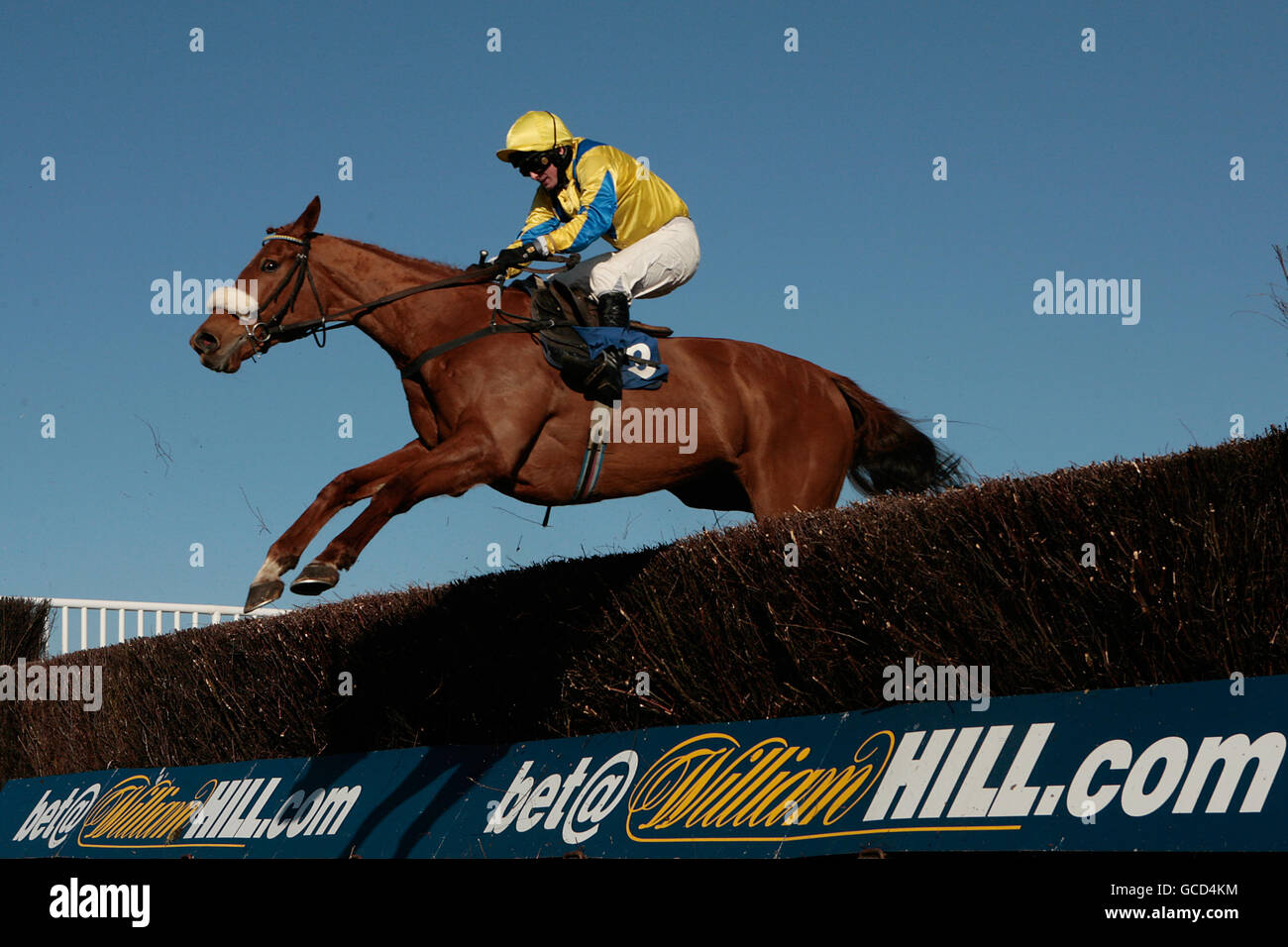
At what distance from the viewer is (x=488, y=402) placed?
6742mm

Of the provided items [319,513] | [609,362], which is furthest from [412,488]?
[609,362]

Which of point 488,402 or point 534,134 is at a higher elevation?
point 534,134

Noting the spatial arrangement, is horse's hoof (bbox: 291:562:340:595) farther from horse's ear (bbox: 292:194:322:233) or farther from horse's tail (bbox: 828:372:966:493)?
horse's tail (bbox: 828:372:966:493)

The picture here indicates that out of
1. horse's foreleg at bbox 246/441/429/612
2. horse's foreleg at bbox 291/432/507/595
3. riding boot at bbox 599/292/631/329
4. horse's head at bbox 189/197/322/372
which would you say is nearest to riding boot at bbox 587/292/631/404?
riding boot at bbox 599/292/631/329

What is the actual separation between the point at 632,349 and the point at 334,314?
5.02 ft

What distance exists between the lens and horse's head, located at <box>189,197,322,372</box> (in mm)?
6875

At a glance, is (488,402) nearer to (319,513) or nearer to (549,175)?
(319,513)

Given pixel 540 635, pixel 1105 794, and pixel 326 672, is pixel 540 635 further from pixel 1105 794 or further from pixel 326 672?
pixel 1105 794

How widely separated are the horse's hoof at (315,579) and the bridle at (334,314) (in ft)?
6.06

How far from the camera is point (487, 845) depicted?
7355 millimetres

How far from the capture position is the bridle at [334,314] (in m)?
7.05

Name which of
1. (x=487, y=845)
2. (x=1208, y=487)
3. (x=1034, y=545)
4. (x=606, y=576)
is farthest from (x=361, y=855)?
(x=1208, y=487)

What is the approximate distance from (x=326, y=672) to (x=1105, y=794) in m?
6.15

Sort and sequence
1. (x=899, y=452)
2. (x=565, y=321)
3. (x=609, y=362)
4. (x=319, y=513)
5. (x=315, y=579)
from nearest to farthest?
(x=315, y=579)
(x=319, y=513)
(x=609, y=362)
(x=565, y=321)
(x=899, y=452)
